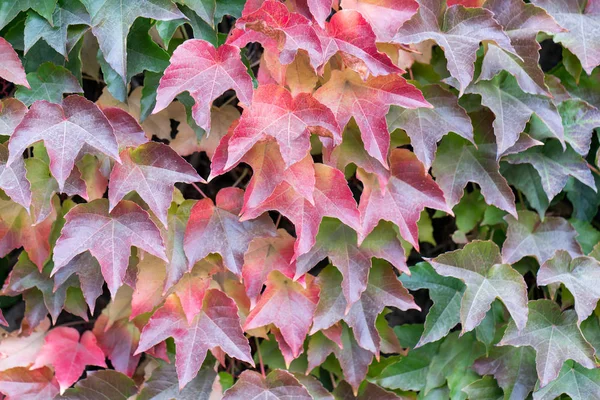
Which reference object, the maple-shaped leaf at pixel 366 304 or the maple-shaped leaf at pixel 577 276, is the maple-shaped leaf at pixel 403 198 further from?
the maple-shaped leaf at pixel 577 276

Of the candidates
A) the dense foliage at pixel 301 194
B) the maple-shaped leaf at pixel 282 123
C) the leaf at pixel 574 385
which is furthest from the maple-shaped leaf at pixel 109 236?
the leaf at pixel 574 385

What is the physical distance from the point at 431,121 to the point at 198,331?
651mm

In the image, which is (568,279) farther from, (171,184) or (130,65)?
(130,65)

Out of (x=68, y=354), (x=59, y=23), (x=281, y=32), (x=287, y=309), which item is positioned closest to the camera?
(x=281, y=32)

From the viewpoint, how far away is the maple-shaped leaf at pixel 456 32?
3.70 feet

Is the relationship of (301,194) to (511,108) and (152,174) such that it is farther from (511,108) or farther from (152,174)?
(511,108)

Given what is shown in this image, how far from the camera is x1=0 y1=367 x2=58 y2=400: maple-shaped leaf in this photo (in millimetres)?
1319

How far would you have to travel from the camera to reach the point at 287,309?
1256mm

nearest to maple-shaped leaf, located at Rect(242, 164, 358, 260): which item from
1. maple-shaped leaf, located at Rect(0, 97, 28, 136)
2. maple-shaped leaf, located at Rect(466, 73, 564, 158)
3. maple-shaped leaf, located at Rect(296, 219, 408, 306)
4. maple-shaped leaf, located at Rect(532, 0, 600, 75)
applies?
maple-shaped leaf, located at Rect(296, 219, 408, 306)

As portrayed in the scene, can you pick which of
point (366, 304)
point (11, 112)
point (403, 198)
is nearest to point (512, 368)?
point (366, 304)

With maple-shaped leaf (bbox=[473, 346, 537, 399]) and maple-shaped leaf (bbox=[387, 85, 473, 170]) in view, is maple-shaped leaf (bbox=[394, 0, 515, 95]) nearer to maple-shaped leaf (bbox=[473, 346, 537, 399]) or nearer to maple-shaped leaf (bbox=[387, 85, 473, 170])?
maple-shaped leaf (bbox=[387, 85, 473, 170])

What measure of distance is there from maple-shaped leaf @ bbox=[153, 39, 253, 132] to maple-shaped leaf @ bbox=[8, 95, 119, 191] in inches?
4.7

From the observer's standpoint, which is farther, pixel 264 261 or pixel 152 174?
pixel 264 261

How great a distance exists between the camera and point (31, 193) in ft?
3.70
